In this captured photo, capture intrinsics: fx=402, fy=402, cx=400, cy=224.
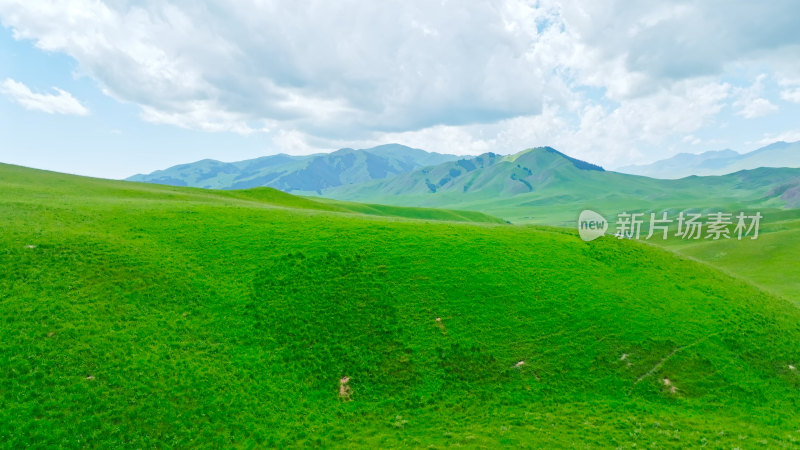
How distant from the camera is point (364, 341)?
28.9 m

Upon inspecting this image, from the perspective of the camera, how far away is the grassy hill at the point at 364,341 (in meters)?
22.3

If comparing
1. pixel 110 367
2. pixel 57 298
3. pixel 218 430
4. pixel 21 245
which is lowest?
pixel 218 430

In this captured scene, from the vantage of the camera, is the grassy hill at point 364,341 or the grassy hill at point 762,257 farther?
the grassy hill at point 762,257

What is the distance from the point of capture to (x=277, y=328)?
29.2 metres

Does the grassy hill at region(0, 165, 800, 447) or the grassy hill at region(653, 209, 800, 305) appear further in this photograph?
the grassy hill at region(653, 209, 800, 305)

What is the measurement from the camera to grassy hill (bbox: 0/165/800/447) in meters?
22.3

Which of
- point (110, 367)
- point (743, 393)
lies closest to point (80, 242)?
point (110, 367)

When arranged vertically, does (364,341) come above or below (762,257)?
below

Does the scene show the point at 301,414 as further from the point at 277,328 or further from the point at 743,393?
the point at 743,393

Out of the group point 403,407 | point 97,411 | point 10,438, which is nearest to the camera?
point 10,438

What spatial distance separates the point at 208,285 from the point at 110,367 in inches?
399

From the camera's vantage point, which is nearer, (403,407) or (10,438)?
(10,438)

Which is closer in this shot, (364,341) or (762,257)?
(364,341)

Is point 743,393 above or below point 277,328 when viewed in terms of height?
below
